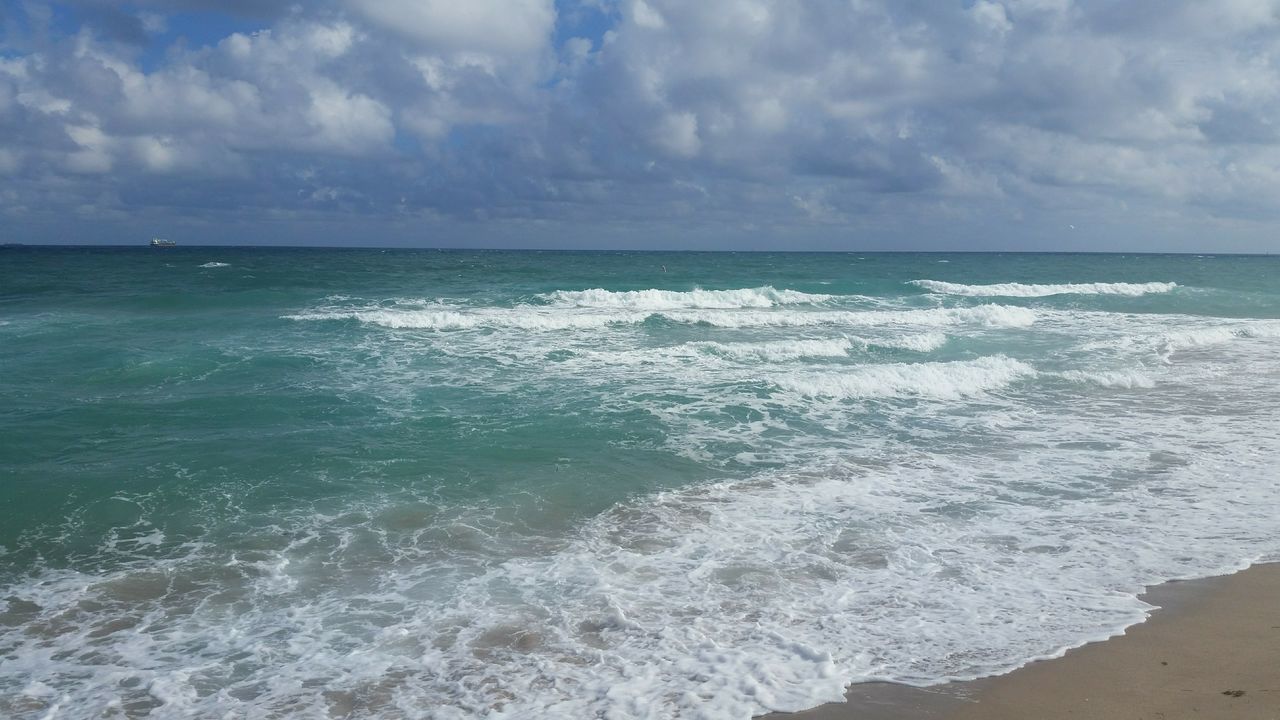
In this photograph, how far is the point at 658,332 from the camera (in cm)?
2423

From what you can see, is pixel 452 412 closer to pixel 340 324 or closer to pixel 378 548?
pixel 378 548

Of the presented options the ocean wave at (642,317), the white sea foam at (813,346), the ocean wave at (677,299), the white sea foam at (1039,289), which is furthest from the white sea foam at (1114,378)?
the white sea foam at (1039,289)

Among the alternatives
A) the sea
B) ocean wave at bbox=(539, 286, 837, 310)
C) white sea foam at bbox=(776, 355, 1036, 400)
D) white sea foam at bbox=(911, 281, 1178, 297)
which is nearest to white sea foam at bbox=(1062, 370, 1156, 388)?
the sea

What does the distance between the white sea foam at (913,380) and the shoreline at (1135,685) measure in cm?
903

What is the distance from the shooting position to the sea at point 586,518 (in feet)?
18.2

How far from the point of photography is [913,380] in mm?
15844

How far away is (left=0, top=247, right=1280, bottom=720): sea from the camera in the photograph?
18.2 feet

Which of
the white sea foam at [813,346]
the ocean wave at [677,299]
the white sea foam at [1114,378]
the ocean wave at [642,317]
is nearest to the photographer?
the white sea foam at [1114,378]

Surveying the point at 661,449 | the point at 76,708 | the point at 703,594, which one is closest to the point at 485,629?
the point at 703,594

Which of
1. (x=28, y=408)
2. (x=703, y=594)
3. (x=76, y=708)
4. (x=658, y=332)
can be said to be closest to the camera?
(x=76, y=708)

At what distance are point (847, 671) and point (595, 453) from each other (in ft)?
19.6

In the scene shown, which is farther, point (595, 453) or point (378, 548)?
point (595, 453)

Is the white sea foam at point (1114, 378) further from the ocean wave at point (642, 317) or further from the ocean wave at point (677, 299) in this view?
the ocean wave at point (677, 299)

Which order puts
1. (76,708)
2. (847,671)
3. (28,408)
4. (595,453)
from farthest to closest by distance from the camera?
(28,408)
(595,453)
(847,671)
(76,708)
